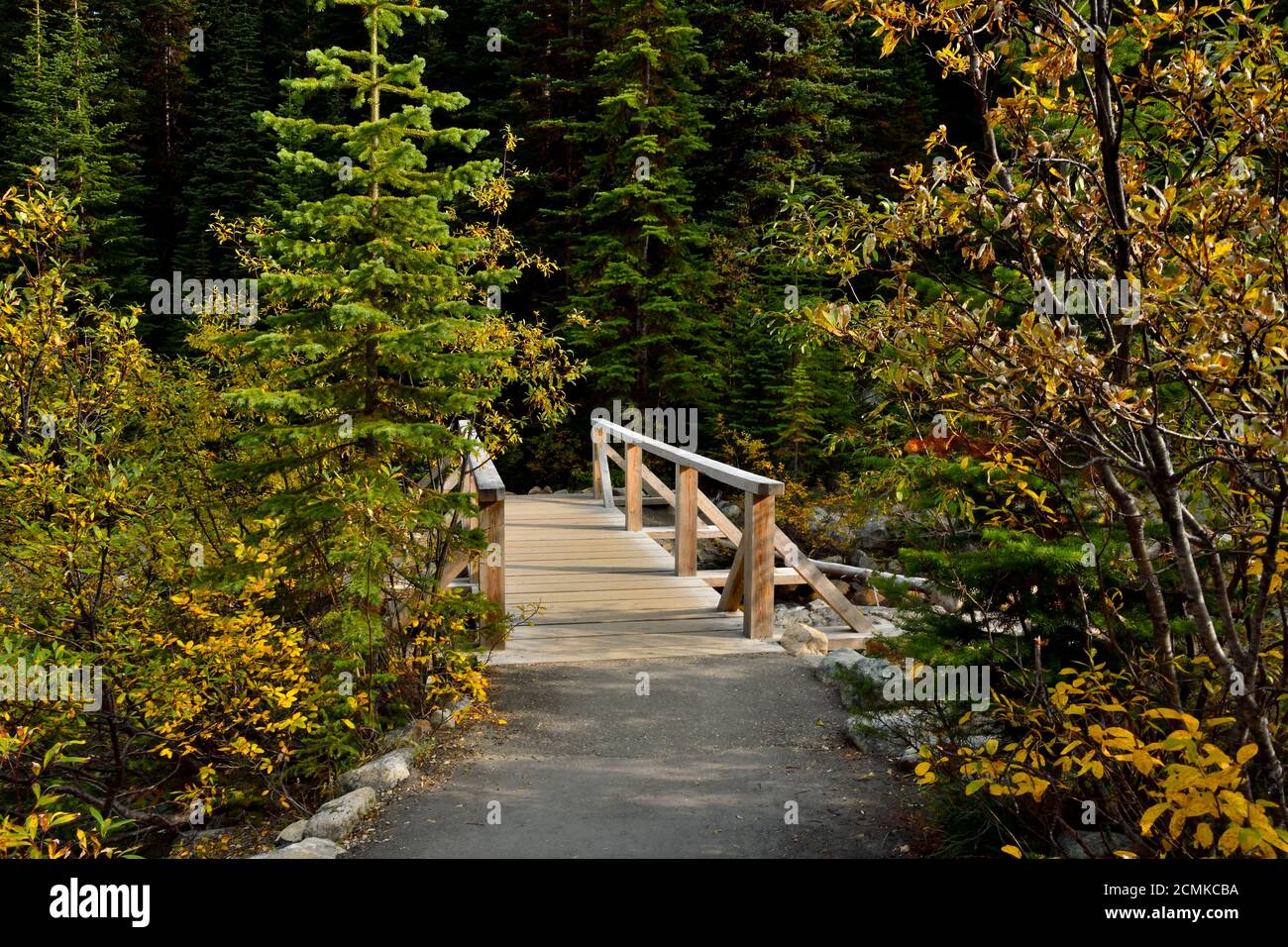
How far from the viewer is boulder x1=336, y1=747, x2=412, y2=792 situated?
15.8ft

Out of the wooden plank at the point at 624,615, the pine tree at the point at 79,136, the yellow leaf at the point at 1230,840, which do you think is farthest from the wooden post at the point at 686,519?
the pine tree at the point at 79,136

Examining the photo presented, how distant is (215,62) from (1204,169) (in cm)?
3432

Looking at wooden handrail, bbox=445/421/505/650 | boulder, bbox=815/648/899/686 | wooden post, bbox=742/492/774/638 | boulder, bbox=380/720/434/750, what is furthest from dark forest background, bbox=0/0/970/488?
boulder, bbox=380/720/434/750

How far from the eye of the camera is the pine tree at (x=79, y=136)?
2545 cm

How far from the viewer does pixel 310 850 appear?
404 cm

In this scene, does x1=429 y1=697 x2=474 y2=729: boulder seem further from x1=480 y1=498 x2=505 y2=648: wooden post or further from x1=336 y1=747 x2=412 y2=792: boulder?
x1=480 y1=498 x2=505 y2=648: wooden post

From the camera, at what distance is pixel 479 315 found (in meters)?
6.05

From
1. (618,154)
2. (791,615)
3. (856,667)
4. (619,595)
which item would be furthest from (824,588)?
(618,154)

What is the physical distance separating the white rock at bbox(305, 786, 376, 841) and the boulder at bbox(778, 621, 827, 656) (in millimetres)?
3237

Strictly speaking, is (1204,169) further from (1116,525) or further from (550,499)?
(550,499)

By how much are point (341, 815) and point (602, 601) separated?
13.4 ft

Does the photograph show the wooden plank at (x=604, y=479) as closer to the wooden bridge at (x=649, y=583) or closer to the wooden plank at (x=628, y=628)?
the wooden bridge at (x=649, y=583)

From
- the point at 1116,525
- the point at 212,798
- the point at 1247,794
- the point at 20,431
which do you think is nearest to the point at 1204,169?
the point at 1116,525

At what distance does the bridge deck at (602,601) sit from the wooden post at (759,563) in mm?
170
